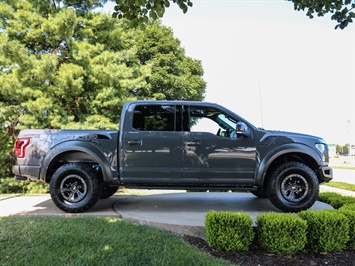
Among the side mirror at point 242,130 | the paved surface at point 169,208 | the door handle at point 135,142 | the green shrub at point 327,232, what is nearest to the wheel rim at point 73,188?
the paved surface at point 169,208

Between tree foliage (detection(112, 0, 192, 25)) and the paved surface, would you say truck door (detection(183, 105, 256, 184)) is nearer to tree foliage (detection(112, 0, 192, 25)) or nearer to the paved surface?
the paved surface

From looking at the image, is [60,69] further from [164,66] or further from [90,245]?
[90,245]

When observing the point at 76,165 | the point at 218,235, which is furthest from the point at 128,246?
the point at 76,165

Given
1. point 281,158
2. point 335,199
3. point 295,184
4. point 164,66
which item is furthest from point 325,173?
point 164,66

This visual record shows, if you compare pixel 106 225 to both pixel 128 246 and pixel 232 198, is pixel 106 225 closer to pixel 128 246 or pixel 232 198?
pixel 128 246

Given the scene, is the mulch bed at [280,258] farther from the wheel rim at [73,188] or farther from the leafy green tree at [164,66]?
the leafy green tree at [164,66]

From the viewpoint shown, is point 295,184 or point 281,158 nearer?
point 295,184

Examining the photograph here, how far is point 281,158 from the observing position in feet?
18.1

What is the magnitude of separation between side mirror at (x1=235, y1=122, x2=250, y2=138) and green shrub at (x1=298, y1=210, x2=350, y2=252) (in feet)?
5.31

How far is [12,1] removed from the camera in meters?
13.8

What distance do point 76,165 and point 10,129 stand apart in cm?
949

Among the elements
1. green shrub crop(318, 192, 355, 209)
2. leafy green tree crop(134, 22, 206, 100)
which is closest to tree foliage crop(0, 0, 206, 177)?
leafy green tree crop(134, 22, 206, 100)

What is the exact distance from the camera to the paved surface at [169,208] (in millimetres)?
4793

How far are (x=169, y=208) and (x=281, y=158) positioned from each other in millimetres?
2229
